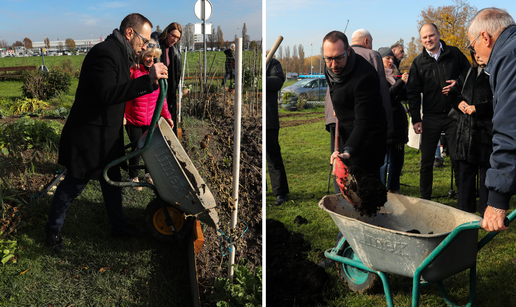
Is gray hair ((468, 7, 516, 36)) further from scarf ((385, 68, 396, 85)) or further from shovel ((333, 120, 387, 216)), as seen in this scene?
scarf ((385, 68, 396, 85))

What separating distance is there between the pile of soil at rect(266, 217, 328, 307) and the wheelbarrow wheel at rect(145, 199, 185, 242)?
31.4 inches

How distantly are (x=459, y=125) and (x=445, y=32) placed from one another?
1440 centimetres

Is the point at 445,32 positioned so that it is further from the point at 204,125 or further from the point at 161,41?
the point at 161,41

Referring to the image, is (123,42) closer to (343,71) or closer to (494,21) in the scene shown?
(343,71)

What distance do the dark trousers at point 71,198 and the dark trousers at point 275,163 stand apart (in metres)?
1.89

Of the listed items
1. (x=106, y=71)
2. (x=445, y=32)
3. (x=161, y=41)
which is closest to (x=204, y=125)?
(x=161, y=41)

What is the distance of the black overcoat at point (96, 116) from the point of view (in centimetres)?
244

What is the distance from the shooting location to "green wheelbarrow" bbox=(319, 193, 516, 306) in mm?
1877

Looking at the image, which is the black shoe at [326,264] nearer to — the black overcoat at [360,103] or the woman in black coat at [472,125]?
the black overcoat at [360,103]

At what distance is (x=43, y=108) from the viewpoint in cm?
691

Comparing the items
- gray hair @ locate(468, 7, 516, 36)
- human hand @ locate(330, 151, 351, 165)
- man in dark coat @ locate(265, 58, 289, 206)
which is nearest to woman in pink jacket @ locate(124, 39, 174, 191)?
man in dark coat @ locate(265, 58, 289, 206)

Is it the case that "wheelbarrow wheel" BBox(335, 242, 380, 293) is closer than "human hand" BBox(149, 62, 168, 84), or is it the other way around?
"human hand" BBox(149, 62, 168, 84)

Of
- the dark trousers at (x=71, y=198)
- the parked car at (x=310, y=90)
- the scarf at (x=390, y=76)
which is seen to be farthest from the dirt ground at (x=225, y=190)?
the parked car at (x=310, y=90)

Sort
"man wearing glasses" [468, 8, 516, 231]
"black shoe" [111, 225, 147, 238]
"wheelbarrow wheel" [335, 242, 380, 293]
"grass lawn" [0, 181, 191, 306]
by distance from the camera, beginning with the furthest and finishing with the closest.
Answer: "black shoe" [111, 225, 147, 238]
"wheelbarrow wheel" [335, 242, 380, 293]
"grass lawn" [0, 181, 191, 306]
"man wearing glasses" [468, 8, 516, 231]
